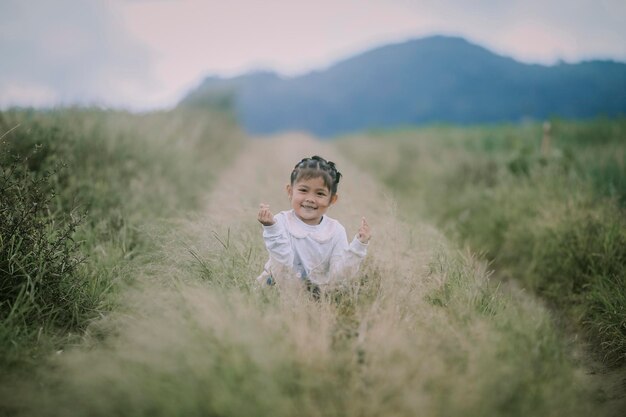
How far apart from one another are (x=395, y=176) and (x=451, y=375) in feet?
29.8

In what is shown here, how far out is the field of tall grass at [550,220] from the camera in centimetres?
354

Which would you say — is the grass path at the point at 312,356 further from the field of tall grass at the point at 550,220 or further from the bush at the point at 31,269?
the field of tall grass at the point at 550,220

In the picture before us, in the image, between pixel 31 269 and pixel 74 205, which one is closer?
pixel 31 269

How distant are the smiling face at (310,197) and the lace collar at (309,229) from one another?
0.17ft

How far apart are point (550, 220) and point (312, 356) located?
3842mm

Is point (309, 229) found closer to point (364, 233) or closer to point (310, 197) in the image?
point (310, 197)

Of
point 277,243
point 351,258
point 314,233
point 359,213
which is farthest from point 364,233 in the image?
point 359,213

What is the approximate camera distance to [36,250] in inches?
107

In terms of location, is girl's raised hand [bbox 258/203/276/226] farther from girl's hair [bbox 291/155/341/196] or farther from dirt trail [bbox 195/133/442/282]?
dirt trail [bbox 195/133/442/282]

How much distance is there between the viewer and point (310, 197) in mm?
2941

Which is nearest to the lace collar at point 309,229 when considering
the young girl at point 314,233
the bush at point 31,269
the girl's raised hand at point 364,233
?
the young girl at point 314,233

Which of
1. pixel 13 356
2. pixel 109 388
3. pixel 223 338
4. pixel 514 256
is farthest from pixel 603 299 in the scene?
pixel 13 356

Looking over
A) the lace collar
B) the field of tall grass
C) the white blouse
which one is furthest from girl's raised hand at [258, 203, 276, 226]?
the field of tall grass

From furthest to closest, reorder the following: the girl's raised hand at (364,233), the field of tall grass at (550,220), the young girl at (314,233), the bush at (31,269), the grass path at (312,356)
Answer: the field of tall grass at (550,220) → the young girl at (314,233) → the girl's raised hand at (364,233) → the bush at (31,269) → the grass path at (312,356)
